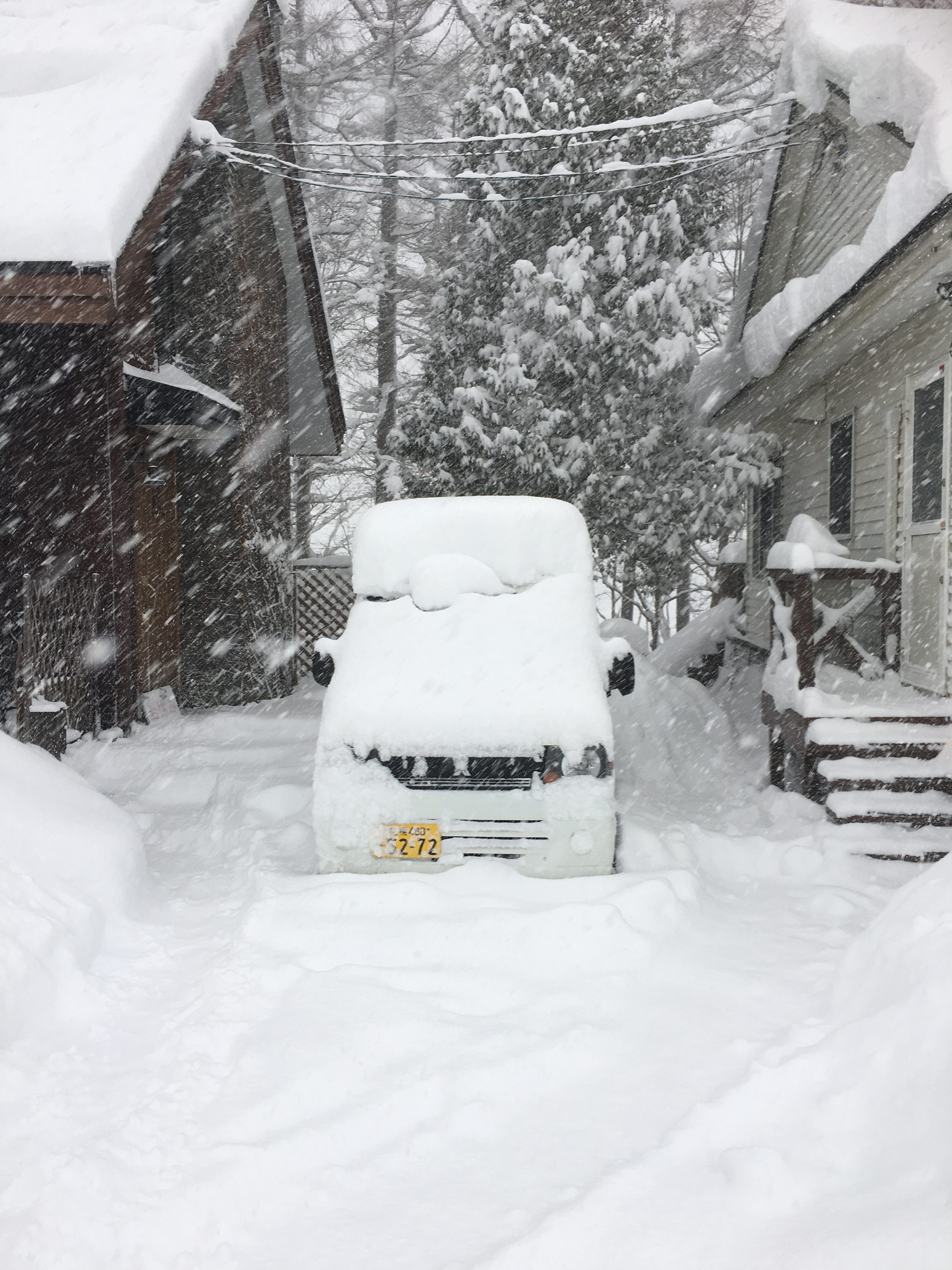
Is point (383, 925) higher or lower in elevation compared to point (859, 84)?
lower

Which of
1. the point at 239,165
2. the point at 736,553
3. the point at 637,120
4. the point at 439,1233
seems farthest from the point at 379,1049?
the point at 736,553

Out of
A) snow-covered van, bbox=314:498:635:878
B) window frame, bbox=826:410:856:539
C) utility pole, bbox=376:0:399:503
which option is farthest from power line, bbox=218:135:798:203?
utility pole, bbox=376:0:399:503

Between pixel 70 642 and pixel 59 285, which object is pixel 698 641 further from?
pixel 59 285

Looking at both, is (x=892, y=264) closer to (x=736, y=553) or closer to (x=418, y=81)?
(x=736, y=553)

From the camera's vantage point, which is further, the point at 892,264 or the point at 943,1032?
the point at 892,264

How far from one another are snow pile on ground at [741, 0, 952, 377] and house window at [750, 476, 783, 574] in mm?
2527

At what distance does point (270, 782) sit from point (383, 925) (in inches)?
109

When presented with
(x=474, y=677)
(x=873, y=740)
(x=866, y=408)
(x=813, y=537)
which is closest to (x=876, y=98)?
(x=866, y=408)

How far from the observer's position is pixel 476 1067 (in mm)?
3184

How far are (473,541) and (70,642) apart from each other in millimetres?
3969

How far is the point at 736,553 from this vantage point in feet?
49.1

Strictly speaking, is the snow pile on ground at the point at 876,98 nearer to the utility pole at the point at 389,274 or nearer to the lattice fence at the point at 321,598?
the lattice fence at the point at 321,598

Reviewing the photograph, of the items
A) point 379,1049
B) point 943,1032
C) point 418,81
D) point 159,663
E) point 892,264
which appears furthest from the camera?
point 418,81

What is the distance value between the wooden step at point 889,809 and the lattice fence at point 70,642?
535cm
